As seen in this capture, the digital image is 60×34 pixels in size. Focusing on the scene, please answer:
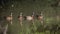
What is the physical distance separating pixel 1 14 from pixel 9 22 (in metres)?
0.17

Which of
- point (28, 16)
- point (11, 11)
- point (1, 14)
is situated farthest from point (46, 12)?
point (1, 14)

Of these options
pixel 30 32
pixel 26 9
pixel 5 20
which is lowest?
pixel 30 32

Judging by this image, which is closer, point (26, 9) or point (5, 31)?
point (5, 31)

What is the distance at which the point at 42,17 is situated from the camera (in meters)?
2.14

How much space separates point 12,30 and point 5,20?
0.62 feet

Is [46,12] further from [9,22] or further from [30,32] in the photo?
[9,22]

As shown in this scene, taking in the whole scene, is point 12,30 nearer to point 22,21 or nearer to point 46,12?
point 22,21

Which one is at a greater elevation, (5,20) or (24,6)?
(24,6)

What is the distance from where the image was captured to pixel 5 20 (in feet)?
7.06

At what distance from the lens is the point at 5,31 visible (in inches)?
81.0

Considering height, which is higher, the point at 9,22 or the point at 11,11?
the point at 11,11

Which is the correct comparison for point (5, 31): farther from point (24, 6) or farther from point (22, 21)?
point (24, 6)

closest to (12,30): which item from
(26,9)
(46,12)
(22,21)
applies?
(22,21)

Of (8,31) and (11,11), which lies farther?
(11,11)
